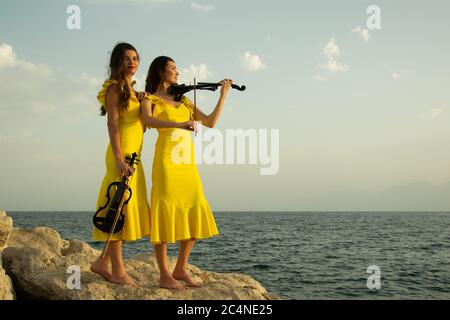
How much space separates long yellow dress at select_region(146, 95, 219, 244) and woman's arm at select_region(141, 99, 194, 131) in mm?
103

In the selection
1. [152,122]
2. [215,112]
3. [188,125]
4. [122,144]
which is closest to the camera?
[188,125]

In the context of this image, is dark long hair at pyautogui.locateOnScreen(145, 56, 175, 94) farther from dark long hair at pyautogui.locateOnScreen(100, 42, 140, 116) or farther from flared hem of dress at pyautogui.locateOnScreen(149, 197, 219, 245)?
flared hem of dress at pyautogui.locateOnScreen(149, 197, 219, 245)

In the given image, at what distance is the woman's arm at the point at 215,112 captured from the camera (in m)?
4.94

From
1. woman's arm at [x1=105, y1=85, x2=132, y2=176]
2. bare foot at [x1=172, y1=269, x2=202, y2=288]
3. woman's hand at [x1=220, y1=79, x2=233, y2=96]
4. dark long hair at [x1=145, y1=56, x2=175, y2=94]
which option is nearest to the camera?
woman's arm at [x1=105, y1=85, x2=132, y2=176]

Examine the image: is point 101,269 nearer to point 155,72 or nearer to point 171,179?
point 171,179

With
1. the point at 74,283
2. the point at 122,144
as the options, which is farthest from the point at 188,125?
the point at 74,283

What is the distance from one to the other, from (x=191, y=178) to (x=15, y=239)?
524 cm

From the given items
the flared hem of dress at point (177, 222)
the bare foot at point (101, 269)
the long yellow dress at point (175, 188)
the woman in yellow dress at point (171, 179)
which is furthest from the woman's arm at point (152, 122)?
the bare foot at point (101, 269)

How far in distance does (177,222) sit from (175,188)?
0.38 metres

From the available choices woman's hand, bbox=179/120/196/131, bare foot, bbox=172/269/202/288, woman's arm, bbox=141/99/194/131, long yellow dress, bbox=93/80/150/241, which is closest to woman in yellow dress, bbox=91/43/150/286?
long yellow dress, bbox=93/80/150/241

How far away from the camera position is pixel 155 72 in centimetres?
516

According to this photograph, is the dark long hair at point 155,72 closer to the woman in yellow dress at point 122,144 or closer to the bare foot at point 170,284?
the woman in yellow dress at point 122,144

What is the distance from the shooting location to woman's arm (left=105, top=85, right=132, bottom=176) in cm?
481
